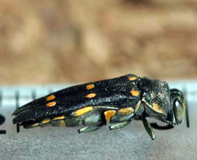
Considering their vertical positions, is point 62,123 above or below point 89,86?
below

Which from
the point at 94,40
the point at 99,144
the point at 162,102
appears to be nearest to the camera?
the point at 99,144

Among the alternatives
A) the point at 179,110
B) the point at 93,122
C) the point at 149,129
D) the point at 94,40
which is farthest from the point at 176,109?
the point at 94,40

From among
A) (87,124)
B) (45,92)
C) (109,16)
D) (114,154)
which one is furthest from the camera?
(109,16)

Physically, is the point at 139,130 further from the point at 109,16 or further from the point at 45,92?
the point at 109,16

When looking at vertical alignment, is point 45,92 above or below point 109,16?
below

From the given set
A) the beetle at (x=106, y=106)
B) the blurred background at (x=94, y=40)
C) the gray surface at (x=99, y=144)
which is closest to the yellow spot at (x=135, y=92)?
the beetle at (x=106, y=106)

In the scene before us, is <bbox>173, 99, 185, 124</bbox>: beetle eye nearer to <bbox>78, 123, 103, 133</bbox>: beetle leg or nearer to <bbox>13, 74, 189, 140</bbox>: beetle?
<bbox>13, 74, 189, 140</bbox>: beetle

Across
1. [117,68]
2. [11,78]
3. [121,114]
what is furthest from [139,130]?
[11,78]

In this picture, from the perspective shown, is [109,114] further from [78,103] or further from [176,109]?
[176,109]
